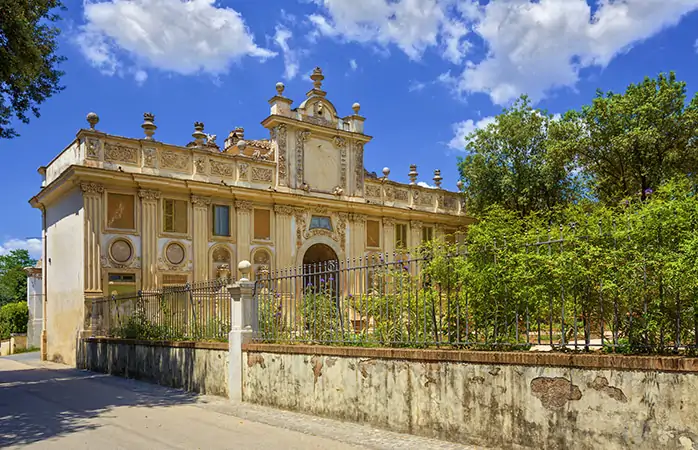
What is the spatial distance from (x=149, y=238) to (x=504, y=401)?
53.8 feet

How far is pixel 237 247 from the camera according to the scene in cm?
2288

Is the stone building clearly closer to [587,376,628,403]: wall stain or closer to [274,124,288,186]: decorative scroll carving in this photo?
[274,124,288,186]: decorative scroll carving

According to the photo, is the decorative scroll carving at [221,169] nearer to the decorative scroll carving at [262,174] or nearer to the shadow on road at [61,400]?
the decorative scroll carving at [262,174]

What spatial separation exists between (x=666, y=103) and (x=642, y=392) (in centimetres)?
1810

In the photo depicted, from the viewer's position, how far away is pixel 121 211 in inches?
800

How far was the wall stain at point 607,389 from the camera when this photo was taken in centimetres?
587

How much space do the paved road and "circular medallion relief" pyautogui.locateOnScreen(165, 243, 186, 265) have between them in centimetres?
801

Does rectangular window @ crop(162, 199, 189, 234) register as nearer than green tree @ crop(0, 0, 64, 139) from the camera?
No

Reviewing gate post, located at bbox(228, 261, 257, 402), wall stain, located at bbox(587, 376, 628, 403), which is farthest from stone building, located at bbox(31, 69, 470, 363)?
wall stain, located at bbox(587, 376, 628, 403)

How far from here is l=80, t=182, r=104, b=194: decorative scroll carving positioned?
19.3 meters

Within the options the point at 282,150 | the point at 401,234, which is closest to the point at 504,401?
the point at 282,150

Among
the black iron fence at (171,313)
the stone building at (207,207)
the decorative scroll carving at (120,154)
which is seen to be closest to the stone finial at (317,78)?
the stone building at (207,207)

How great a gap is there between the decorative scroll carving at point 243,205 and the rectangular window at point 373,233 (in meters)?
6.13

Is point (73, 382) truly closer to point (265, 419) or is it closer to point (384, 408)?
point (265, 419)
